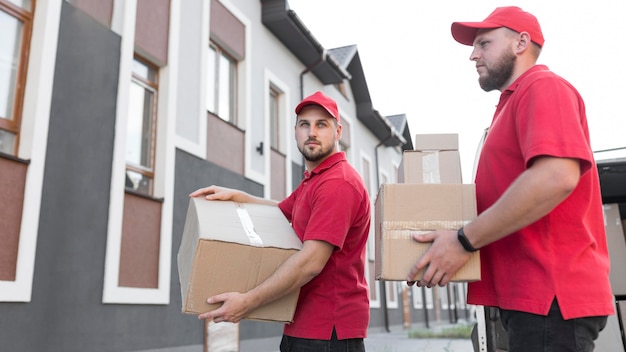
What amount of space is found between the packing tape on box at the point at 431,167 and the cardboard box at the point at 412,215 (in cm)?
17

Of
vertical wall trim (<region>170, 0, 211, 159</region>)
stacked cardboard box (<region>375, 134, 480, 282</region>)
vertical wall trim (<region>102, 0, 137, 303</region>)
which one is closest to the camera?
stacked cardboard box (<region>375, 134, 480, 282</region>)

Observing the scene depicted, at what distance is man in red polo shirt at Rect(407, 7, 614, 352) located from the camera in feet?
4.75

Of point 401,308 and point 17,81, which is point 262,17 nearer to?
point 17,81

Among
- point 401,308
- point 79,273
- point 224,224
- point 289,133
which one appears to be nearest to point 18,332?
point 79,273

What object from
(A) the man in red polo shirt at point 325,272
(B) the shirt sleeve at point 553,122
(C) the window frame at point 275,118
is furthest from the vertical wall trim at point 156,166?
(B) the shirt sleeve at point 553,122

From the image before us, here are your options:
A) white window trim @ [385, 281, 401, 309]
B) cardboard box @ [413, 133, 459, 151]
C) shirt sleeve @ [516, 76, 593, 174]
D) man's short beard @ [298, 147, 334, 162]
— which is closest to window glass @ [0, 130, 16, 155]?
man's short beard @ [298, 147, 334, 162]

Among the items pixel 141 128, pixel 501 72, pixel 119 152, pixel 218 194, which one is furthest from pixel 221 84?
pixel 501 72

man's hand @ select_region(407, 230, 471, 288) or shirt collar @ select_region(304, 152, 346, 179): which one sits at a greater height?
shirt collar @ select_region(304, 152, 346, 179)

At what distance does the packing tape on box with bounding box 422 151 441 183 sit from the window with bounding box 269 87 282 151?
9318 millimetres

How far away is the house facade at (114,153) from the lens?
5195 mm

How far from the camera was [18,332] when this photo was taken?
4871 mm

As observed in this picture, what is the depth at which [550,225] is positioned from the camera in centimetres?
153

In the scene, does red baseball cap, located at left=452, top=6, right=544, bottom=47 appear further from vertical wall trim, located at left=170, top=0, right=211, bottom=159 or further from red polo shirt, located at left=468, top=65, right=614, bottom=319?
vertical wall trim, located at left=170, top=0, right=211, bottom=159

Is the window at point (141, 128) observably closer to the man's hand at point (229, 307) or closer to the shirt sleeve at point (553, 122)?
the man's hand at point (229, 307)
